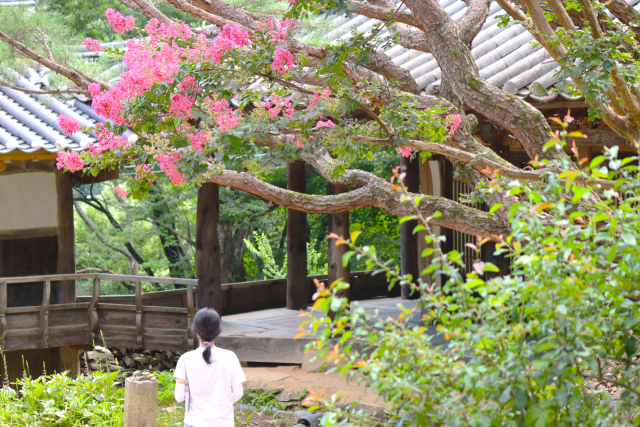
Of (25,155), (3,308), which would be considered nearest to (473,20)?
(25,155)

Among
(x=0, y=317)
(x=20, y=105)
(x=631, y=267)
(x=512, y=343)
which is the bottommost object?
(x=0, y=317)

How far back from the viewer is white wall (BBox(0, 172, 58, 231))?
8062 millimetres

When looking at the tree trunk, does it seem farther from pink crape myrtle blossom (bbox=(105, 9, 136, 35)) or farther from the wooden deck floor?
pink crape myrtle blossom (bbox=(105, 9, 136, 35))

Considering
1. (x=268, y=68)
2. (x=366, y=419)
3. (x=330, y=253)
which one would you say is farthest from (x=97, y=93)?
(x=330, y=253)

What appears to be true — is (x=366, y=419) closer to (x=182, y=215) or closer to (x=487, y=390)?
(x=487, y=390)

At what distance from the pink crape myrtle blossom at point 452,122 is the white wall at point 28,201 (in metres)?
5.82

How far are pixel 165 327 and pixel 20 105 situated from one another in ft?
11.4

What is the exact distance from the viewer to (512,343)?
67.6 inches

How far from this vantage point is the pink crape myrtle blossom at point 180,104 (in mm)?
4250

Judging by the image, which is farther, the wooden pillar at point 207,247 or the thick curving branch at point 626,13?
the wooden pillar at point 207,247

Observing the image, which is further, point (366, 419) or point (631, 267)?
point (366, 419)

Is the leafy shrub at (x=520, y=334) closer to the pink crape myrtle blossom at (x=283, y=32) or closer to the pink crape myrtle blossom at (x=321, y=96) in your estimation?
the pink crape myrtle blossom at (x=321, y=96)

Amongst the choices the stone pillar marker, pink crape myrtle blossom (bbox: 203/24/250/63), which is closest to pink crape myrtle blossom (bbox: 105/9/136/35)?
pink crape myrtle blossom (bbox: 203/24/250/63)

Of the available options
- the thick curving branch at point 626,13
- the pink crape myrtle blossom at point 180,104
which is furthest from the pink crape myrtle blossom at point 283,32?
the thick curving branch at point 626,13
